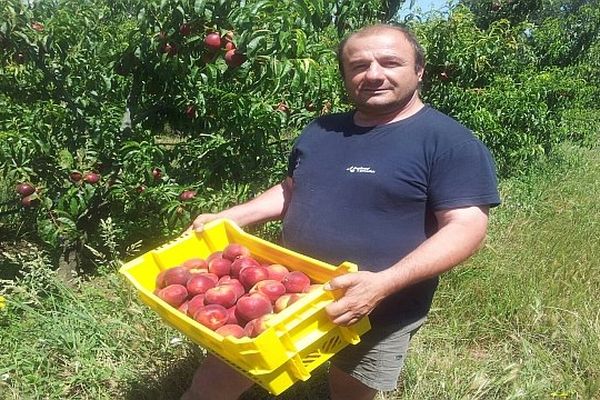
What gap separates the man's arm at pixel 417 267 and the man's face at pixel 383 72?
390mm

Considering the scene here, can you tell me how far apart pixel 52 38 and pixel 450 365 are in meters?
2.40

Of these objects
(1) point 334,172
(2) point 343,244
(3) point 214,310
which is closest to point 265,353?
(3) point 214,310

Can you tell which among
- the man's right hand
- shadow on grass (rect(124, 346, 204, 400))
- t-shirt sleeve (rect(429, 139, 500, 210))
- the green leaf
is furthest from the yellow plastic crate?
the green leaf

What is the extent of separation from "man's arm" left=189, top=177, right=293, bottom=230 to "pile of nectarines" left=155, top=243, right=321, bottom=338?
0.27 metres

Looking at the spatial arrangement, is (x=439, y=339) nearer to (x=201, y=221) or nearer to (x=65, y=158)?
(x=201, y=221)

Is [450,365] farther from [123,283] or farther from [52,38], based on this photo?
[52,38]

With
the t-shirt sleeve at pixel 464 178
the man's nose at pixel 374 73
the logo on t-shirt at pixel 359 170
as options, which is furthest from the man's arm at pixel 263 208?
the t-shirt sleeve at pixel 464 178

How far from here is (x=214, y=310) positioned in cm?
157

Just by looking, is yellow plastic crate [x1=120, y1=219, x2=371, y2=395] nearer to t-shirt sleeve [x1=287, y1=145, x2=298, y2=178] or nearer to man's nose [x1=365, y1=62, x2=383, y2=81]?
t-shirt sleeve [x1=287, y1=145, x2=298, y2=178]

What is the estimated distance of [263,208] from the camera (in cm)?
216

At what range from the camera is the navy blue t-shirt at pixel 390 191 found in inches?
66.1

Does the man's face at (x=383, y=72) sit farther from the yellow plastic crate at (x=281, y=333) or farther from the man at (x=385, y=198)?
the yellow plastic crate at (x=281, y=333)

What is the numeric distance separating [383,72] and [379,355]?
89cm

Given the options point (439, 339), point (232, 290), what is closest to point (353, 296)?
point (232, 290)
